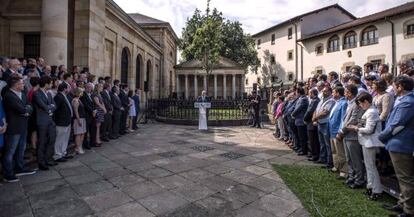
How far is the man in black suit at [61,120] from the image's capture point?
6250 mm

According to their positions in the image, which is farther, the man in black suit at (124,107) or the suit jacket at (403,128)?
the man in black suit at (124,107)

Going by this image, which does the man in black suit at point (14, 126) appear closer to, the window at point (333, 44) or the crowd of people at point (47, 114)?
the crowd of people at point (47, 114)

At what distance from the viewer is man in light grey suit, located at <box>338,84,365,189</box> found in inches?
186

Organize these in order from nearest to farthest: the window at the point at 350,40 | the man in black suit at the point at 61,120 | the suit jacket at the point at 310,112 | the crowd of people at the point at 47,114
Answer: the crowd of people at the point at 47,114
the man in black suit at the point at 61,120
the suit jacket at the point at 310,112
the window at the point at 350,40

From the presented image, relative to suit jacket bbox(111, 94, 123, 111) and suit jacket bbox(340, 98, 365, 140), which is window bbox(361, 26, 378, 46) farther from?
suit jacket bbox(111, 94, 123, 111)

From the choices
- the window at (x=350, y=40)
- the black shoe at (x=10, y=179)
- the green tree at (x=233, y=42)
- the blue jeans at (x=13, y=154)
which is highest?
the green tree at (x=233, y=42)

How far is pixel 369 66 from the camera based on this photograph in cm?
705

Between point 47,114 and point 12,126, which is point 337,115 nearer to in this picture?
point 47,114

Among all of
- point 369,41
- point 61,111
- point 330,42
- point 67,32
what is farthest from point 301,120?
point 330,42

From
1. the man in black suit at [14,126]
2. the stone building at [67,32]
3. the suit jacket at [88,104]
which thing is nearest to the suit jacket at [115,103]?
the suit jacket at [88,104]

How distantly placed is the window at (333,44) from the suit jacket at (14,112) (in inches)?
1327

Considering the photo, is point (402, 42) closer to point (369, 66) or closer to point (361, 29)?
point (361, 29)

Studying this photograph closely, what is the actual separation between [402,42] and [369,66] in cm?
2318

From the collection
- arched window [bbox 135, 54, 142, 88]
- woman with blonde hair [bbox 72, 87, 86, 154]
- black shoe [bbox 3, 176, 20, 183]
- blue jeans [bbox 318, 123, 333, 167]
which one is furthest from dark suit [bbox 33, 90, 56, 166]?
arched window [bbox 135, 54, 142, 88]
